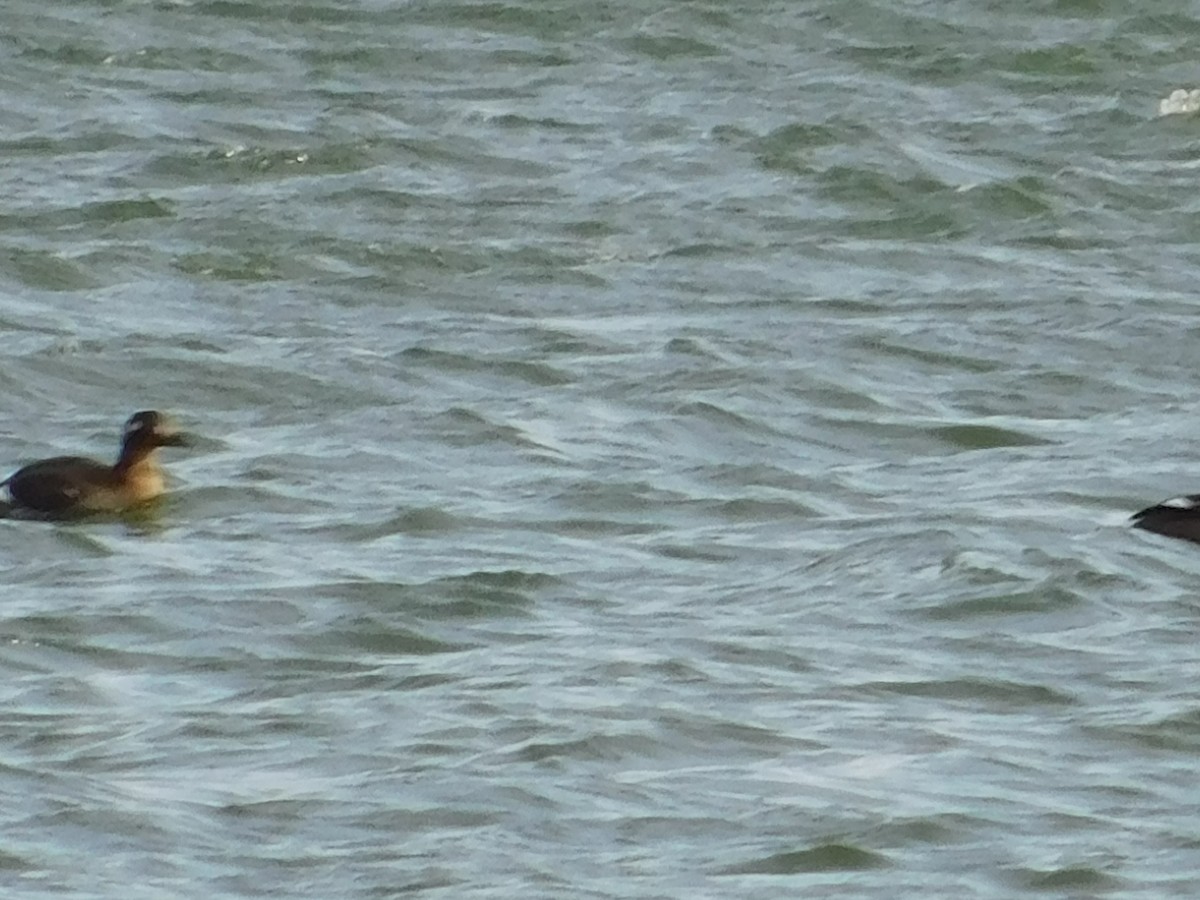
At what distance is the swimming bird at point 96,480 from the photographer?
46.9ft

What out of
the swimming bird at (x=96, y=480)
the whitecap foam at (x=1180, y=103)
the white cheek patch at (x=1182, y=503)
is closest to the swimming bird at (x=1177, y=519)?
the white cheek patch at (x=1182, y=503)

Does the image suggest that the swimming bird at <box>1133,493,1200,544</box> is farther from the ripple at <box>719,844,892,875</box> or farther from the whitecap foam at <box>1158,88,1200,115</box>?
the whitecap foam at <box>1158,88,1200,115</box>

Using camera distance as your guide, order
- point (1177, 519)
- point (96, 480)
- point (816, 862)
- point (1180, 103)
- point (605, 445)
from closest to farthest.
Result: 1. point (816, 862)
2. point (1177, 519)
3. point (96, 480)
4. point (605, 445)
5. point (1180, 103)

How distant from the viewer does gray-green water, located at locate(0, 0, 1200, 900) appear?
415 inches

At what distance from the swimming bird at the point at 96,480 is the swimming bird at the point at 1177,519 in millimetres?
3670

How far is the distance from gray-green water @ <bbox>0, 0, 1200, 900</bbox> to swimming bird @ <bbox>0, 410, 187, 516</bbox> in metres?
0.14

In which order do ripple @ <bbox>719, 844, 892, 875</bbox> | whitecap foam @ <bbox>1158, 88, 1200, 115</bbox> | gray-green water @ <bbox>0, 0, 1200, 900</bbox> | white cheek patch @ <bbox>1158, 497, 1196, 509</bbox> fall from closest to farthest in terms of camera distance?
ripple @ <bbox>719, 844, 892, 875</bbox> → gray-green water @ <bbox>0, 0, 1200, 900</bbox> → white cheek patch @ <bbox>1158, 497, 1196, 509</bbox> → whitecap foam @ <bbox>1158, 88, 1200, 115</bbox>

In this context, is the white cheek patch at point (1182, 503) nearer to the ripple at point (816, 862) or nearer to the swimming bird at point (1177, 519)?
the swimming bird at point (1177, 519)

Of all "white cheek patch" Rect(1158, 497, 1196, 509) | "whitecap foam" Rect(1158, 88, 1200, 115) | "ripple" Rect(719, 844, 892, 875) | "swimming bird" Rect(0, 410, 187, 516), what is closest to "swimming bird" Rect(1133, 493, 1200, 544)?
"white cheek patch" Rect(1158, 497, 1196, 509)

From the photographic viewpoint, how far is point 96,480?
572 inches

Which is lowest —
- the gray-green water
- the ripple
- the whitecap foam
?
the whitecap foam

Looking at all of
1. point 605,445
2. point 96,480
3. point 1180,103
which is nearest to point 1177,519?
point 605,445

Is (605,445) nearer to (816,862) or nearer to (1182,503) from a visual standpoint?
(1182,503)

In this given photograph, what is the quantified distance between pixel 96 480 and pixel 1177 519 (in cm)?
393
